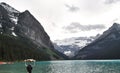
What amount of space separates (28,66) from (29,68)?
37cm

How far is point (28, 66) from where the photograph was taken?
1665 inches

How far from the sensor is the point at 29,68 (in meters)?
42.3

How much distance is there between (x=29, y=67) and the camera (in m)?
42.2

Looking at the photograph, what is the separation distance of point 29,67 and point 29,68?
19cm

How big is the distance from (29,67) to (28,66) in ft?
0.80
